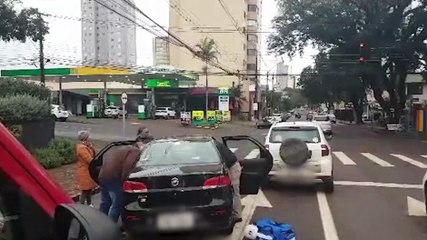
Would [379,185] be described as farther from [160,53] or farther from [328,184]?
[160,53]

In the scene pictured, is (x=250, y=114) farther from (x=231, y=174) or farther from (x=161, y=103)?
(x=231, y=174)

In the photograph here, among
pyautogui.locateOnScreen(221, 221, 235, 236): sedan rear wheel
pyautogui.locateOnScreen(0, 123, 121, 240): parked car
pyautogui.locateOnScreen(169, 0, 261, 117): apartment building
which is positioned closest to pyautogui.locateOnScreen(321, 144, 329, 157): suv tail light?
pyautogui.locateOnScreen(221, 221, 235, 236): sedan rear wheel

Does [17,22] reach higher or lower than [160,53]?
lower

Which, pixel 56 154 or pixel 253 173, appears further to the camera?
pixel 56 154

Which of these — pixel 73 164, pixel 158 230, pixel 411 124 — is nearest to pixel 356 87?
pixel 411 124

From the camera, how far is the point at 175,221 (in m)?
6.67

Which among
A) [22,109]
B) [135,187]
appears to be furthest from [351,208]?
[22,109]

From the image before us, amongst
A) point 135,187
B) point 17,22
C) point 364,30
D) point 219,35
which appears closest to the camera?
point 135,187

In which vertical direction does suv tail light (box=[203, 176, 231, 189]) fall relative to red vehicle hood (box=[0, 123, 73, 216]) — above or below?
below

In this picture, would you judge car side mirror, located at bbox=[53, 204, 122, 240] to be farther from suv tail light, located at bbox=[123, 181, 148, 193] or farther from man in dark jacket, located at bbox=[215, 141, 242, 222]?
man in dark jacket, located at bbox=[215, 141, 242, 222]

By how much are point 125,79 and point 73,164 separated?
47218 mm

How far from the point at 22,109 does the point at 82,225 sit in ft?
51.3

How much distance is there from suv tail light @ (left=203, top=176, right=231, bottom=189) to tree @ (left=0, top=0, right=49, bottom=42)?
61.0ft

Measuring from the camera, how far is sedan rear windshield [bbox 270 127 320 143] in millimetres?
12352
